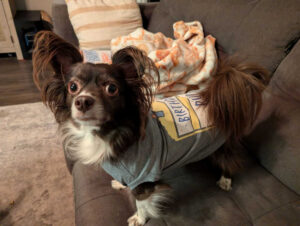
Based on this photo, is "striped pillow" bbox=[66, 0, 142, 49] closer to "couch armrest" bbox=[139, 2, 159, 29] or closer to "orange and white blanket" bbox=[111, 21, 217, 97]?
"couch armrest" bbox=[139, 2, 159, 29]

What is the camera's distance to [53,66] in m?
0.94

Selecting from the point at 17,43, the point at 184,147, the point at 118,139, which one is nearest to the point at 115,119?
the point at 118,139

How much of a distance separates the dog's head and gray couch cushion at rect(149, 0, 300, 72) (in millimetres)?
724

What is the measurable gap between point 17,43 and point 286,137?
13.7 feet

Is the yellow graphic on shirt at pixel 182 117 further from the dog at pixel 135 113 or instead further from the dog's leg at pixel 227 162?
the dog's leg at pixel 227 162

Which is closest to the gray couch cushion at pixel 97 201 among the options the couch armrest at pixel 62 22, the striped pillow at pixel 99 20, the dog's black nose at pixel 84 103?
the dog's black nose at pixel 84 103

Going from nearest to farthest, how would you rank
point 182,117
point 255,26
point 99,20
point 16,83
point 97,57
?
point 182,117 < point 255,26 < point 97,57 < point 99,20 < point 16,83

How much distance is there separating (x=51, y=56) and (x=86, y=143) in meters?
0.43

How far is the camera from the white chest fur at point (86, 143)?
965mm

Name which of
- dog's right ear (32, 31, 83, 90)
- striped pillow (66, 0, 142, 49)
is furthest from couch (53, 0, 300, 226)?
striped pillow (66, 0, 142, 49)

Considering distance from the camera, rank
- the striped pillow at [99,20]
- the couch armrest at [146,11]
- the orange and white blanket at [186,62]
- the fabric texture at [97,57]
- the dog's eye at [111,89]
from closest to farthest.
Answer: the dog's eye at [111,89], the orange and white blanket at [186,62], the fabric texture at [97,57], the striped pillow at [99,20], the couch armrest at [146,11]

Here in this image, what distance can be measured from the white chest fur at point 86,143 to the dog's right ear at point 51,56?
0.25 meters

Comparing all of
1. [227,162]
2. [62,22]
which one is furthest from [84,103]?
[62,22]

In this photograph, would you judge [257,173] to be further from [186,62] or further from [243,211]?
[186,62]
